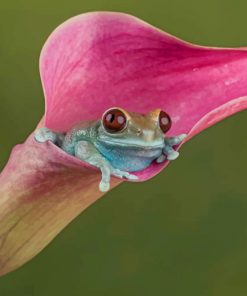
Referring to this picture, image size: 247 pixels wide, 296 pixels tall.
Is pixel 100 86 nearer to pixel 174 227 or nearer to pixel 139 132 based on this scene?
pixel 139 132

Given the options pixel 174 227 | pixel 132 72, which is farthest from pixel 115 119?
pixel 174 227

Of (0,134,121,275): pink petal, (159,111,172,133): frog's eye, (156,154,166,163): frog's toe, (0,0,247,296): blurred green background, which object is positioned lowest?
(0,0,247,296): blurred green background

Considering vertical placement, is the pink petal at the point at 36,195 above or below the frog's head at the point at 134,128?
below

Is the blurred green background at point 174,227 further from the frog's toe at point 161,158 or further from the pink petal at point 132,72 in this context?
the frog's toe at point 161,158

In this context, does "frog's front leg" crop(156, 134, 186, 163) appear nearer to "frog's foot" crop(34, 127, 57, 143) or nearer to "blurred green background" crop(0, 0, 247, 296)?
"frog's foot" crop(34, 127, 57, 143)

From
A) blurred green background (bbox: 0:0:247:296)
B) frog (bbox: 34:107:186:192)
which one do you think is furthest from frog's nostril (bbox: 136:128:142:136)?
blurred green background (bbox: 0:0:247:296)

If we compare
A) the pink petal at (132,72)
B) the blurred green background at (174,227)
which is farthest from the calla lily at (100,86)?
the blurred green background at (174,227)
